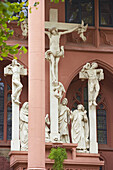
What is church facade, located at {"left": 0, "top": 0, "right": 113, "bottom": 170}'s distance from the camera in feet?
54.9

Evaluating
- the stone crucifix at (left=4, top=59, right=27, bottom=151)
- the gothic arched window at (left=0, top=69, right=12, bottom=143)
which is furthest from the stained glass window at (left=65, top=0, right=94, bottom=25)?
the gothic arched window at (left=0, top=69, right=12, bottom=143)

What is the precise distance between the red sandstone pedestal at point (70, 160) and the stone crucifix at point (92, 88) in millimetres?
571

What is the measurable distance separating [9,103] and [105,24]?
4.70 metres

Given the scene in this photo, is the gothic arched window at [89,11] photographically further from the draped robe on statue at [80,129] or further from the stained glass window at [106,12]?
the draped robe on statue at [80,129]

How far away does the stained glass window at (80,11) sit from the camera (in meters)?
19.6

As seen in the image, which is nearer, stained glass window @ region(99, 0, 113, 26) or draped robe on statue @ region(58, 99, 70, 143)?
draped robe on statue @ region(58, 99, 70, 143)

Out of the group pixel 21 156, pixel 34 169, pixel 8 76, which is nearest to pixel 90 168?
pixel 21 156

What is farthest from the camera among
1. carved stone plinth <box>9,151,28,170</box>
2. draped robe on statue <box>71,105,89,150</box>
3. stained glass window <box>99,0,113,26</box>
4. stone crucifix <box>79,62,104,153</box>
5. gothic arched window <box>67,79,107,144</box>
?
stained glass window <box>99,0,113,26</box>

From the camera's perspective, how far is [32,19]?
49.7 ft

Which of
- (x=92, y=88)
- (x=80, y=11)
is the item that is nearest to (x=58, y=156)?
(x=92, y=88)

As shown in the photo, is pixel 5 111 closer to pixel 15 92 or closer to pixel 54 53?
pixel 15 92

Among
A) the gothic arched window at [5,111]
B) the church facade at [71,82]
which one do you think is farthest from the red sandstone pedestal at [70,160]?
the gothic arched window at [5,111]

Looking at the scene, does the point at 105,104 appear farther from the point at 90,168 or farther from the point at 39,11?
the point at 39,11

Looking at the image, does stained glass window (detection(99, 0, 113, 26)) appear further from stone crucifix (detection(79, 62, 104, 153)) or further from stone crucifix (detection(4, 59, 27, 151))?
stone crucifix (detection(4, 59, 27, 151))
